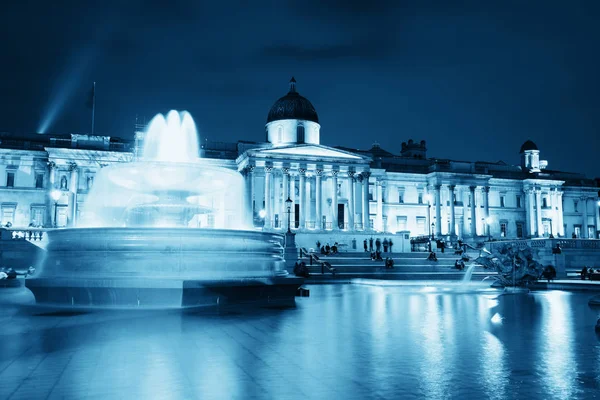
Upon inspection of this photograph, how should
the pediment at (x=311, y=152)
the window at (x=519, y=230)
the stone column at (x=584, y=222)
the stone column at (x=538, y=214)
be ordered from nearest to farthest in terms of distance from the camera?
the pediment at (x=311, y=152), the stone column at (x=538, y=214), the window at (x=519, y=230), the stone column at (x=584, y=222)

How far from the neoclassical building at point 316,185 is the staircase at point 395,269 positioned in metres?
14.4

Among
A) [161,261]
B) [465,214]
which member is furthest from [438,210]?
[161,261]

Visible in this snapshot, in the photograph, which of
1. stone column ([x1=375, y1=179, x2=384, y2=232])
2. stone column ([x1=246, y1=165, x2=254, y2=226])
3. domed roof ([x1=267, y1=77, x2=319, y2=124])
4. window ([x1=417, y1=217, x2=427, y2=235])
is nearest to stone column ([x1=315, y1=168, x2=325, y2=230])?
stone column ([x1=246, y1=165, x2=254, y2=226])

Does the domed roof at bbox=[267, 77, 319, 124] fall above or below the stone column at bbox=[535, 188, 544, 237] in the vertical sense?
above

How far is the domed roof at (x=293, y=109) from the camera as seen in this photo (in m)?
56.0

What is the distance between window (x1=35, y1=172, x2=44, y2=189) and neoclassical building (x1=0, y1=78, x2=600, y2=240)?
9cm

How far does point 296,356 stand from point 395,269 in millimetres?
25952

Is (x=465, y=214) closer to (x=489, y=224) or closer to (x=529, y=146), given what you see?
(x=489, y=224)

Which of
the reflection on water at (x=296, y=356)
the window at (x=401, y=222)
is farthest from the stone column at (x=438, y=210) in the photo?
the reflection on water at (x=296, y=356)

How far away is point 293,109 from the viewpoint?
56094mm

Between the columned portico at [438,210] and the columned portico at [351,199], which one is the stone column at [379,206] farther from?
the columned portico at [351,199]

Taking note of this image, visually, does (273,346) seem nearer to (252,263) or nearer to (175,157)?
(252,263)

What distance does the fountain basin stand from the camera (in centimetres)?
1167

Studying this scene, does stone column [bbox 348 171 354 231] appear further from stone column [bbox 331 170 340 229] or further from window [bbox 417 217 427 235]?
window [bbox 417 217 427 235]
